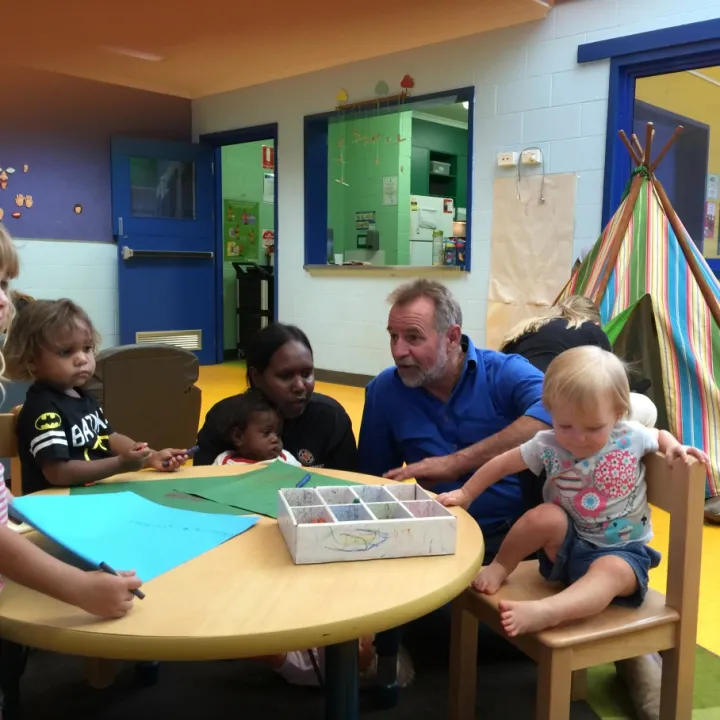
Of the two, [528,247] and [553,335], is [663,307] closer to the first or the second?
[553,335]

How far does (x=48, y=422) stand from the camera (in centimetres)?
151

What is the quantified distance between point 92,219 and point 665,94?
4.68m

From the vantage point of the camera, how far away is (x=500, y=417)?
1882 mm

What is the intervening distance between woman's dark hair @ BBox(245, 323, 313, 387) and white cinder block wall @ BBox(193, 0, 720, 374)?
300 centimetres

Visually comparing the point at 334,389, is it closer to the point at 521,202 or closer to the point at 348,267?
the point at 348,267

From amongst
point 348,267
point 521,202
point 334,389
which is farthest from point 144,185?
point 521,202

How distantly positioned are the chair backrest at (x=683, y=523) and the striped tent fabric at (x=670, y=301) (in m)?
1.77

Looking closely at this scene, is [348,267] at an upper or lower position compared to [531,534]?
upper

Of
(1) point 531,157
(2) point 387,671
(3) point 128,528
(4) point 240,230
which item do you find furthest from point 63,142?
(3) point 128,528

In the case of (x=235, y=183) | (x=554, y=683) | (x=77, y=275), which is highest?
(x=235, y=183)

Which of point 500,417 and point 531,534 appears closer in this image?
point 531,534

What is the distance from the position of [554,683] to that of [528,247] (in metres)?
3.80

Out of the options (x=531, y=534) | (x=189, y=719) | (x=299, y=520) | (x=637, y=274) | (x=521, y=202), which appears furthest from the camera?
(x=521, y=202)

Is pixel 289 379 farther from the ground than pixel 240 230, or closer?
closer
